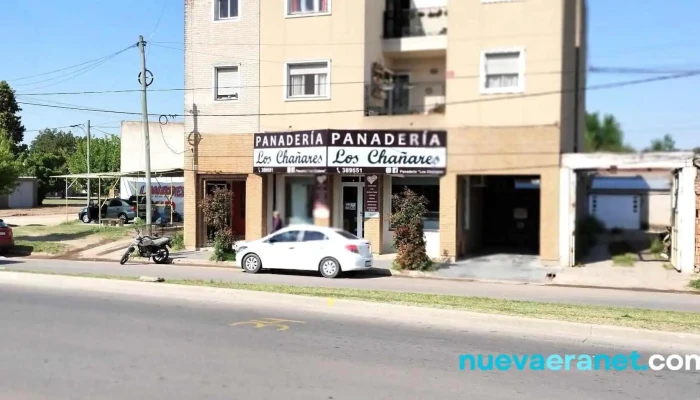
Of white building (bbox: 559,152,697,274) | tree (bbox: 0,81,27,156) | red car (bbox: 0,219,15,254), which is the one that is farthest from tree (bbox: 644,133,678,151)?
tree (bbox: 0,81,27,156)

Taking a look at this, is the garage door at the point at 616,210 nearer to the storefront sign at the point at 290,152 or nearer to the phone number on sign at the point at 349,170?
the phone number on sign at the point at 349,170

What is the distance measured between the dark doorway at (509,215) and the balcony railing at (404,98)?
3.31 m

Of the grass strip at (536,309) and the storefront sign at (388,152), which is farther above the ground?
the storefront sign at (388,152)

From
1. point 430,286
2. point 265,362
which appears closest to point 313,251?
point 430,286

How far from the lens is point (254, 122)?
22.5 m

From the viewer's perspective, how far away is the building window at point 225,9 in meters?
22.8

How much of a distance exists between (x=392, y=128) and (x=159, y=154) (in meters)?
24.5

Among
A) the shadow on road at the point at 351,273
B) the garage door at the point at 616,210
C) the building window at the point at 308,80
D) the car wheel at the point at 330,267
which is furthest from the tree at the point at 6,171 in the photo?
the garage door at the point at 616,210

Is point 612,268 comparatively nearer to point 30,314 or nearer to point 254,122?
point 254,122

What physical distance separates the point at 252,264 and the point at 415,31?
10148 mm

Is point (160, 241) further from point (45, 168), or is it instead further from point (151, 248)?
point (45, 168)

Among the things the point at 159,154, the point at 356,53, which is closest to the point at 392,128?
the point at 356,53

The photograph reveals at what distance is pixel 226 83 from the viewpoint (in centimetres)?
2288

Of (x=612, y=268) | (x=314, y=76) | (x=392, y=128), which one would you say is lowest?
(x=612, y=268)
